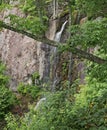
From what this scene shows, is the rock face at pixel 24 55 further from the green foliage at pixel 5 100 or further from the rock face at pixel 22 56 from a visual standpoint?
the green foliage at pixel 5 100

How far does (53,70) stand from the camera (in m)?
10.6

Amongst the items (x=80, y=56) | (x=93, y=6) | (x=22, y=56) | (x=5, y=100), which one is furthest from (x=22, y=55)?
(x=93, y=6)

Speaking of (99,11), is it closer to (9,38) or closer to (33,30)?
(33,30)

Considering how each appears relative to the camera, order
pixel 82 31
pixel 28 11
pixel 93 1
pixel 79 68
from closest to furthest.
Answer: pixel 93 1
pixel 82 31
pixel 79 68
pixel 28 11

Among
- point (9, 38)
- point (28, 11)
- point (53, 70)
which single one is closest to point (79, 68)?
point (53, 70)

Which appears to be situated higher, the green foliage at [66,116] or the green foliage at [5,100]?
the green foliage at [66,116]

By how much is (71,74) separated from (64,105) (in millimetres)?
4526

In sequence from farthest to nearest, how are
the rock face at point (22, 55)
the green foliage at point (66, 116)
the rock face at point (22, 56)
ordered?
the rock face at point (22, 55) → the rock face at point (22, 56) → the green foliage at point (66, 116)

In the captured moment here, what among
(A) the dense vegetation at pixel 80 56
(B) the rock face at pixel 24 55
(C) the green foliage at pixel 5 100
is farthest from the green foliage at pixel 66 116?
(B) the rock face at pixel 24 55

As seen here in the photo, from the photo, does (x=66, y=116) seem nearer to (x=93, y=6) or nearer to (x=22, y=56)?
(x=93, y=6)

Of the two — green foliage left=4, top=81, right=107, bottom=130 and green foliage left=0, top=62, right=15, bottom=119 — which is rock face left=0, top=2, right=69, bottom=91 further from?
green foliage left=4, top=81, right=107, bottom=130

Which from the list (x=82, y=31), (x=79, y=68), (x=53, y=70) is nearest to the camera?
(x=82, y=31)

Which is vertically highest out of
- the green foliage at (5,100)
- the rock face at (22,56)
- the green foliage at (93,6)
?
the green foliage at (93,6)

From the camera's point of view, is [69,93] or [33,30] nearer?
[33,30]
